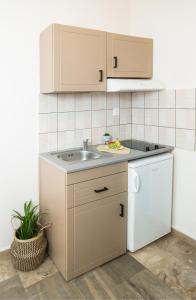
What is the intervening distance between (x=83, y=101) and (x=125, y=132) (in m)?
0.65

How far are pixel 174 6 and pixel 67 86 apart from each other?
1.23 metres

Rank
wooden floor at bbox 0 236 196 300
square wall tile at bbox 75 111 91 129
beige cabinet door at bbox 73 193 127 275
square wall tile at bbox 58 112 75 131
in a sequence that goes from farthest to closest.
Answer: square wall tile at bbox 75 111 91 129, square wall tile at bbox 58 112 75 131, beige cabinet door at bbox 73 193 127 275, wooden floor at bbox 0 236 196 300

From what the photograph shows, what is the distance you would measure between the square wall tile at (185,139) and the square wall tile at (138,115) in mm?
487

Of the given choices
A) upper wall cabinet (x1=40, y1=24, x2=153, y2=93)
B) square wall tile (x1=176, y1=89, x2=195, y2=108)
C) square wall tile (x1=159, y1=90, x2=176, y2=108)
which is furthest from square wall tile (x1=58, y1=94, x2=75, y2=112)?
square wall tile (x1=176, y1=89, x2=195, y2=108)

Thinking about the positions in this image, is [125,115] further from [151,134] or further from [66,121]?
[66,121]

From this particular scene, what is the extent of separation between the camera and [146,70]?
2.50m

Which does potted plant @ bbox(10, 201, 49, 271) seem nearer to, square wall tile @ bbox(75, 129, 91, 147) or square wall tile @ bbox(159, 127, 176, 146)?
square wall tile @ bbox(75, 129, 91, 147)

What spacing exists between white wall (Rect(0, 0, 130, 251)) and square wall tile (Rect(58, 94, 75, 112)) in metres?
0.22

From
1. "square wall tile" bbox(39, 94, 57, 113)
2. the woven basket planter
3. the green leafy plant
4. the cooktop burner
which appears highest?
"square wall tile" bbox(39, 94, 57, 113)

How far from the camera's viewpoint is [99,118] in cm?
260

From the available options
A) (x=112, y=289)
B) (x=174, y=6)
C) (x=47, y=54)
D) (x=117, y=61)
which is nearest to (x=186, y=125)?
(x=117, y=61)

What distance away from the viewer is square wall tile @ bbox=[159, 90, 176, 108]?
7.80 feet

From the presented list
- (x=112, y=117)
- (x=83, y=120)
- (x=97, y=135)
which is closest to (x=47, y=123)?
(x=83, y=120)

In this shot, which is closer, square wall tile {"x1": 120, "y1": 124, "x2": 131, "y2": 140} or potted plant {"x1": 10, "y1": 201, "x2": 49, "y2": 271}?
potted plant {"x1": 10, "y1": 201, "x2": 49, "y2": 271}
